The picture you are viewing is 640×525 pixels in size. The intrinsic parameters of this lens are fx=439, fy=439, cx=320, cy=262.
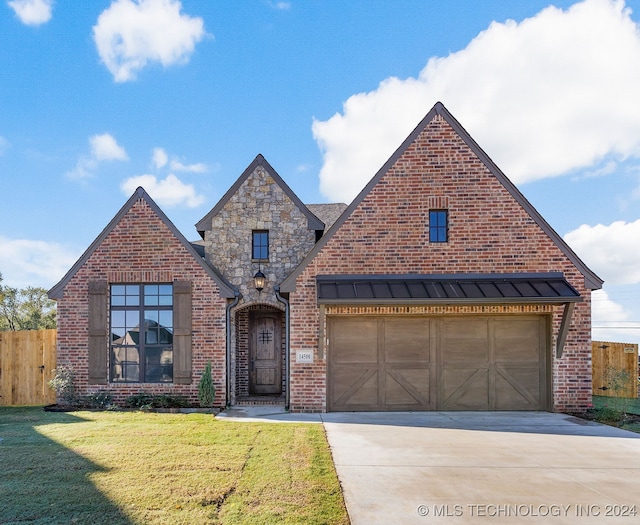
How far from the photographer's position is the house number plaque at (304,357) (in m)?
10.1

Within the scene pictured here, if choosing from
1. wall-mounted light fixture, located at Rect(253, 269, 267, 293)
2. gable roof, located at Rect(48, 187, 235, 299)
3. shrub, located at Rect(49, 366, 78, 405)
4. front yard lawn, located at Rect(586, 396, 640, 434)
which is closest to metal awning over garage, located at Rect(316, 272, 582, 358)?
front yard lawn, located at Rect(586, 396, 640, 434)

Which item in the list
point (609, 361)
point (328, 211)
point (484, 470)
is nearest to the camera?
point (484, 470)

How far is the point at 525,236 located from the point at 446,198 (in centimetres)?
203

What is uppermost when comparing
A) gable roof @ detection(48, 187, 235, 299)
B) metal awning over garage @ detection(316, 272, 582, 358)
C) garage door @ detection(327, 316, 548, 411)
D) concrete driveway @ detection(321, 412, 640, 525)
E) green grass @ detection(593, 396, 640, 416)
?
gable roof @ detection(48, 187, 235, 299)

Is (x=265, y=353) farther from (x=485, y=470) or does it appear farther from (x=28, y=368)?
(x=485, y=470)

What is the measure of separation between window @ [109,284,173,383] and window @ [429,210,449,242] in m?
6.60

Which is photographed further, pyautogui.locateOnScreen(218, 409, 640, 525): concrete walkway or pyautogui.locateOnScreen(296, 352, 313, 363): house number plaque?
pyautogui.locateOnScreen(296, 352, 313, 363): house number plaque

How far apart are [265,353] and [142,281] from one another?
3.81 metres

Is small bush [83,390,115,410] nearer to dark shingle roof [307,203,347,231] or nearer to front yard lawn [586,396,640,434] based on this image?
dark shingle roof [307,203,347,231]

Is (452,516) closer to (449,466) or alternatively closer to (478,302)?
(449,466)

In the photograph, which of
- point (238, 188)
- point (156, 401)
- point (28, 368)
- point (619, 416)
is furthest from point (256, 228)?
point (619, 416)

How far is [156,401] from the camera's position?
34.1 feet

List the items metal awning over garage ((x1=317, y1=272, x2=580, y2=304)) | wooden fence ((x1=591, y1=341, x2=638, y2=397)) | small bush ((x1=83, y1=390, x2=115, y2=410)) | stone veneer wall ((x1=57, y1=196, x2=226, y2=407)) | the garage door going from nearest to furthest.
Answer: metal awning over garage ((x1=317, y1=272, x2=580, y2=304)), the garage door, small bush ((x1=83, y1=390, x2=115, y2=410)), stone veneer wall ((x1=57, y1=196, x2=226, y2=407)), wooden fence ((x1=591, y1=341, x2=638, y2=397))

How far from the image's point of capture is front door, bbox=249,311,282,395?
482 inches
